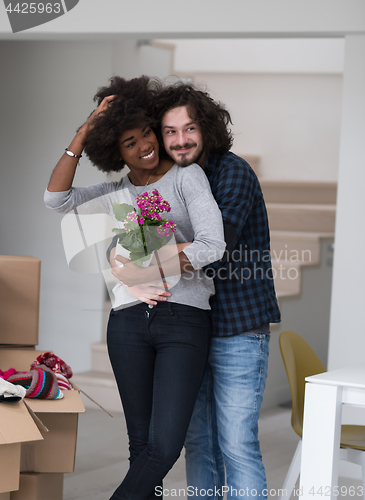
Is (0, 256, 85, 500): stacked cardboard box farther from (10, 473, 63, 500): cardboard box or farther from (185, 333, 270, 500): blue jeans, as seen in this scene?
(185, 333, 270, 500): blue jeans

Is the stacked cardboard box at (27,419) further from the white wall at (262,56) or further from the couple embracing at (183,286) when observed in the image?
the white wall at (262,56)

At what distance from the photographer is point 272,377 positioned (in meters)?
4.06

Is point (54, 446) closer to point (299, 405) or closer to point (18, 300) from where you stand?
point (18, 300)

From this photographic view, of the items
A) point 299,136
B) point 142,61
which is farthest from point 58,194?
point 299,136

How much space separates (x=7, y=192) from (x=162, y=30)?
6.15 ft

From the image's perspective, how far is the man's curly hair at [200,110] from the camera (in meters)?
1.65

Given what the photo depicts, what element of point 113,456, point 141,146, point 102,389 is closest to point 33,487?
point 141,146

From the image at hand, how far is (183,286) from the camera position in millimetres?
1606

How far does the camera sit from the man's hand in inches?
61.9

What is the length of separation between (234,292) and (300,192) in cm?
344

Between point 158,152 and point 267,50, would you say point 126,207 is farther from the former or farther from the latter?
point 267,50

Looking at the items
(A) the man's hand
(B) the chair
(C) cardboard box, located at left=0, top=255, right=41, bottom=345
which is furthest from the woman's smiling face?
(B) the chair

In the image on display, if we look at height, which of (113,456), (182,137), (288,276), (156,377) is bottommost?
(113,456)

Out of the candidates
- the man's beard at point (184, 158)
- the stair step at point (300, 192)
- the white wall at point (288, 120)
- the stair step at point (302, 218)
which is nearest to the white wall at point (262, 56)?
the white wall at point (288, 120)
